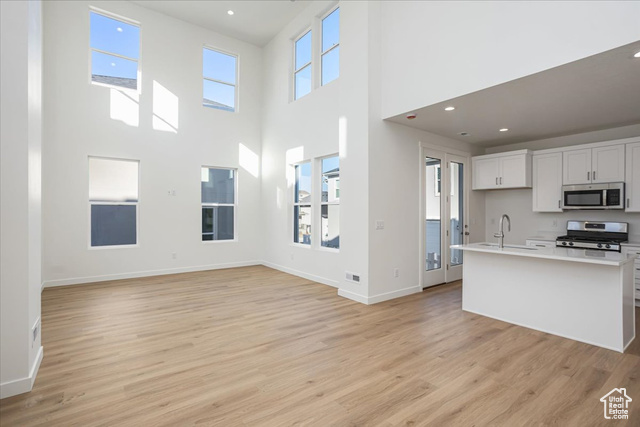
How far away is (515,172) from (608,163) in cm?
124

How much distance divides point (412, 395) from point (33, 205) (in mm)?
3261

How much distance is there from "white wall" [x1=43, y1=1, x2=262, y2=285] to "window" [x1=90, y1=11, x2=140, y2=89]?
17cm

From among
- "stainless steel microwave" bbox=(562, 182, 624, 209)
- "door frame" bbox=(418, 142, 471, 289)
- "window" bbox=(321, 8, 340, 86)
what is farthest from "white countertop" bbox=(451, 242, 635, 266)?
"window" bbox=(321, 8, 340, 86)

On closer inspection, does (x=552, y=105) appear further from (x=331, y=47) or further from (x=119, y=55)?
(x=119, y=55)

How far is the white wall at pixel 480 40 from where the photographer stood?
8.62 feet

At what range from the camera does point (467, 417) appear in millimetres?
2000

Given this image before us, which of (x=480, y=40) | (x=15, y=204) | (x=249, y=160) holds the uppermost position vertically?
(x=480, y=40)

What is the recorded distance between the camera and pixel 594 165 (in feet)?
15.9

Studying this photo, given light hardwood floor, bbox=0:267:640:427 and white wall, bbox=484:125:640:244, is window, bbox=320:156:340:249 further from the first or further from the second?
white wall, bbox=484:125:640:244

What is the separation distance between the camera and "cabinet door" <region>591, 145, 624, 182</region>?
15.1ft

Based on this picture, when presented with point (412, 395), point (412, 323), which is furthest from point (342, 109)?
point (412, 395)

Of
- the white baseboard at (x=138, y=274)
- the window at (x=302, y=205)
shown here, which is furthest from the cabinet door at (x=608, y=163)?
the white baseboard at (x=138, y=274)

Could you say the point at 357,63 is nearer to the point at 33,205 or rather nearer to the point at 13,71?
the point at 13,71

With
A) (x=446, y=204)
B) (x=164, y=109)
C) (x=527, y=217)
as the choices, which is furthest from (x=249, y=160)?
(x=527, y=217)
